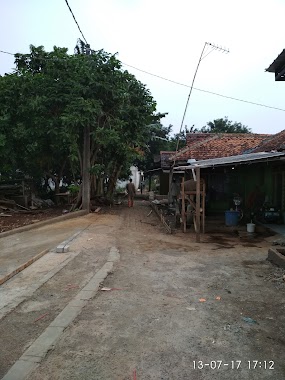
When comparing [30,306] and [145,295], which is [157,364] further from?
[30,306]

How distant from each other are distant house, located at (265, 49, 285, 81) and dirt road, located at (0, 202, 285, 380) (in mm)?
3847

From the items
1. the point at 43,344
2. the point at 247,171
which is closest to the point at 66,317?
the point at 43,344

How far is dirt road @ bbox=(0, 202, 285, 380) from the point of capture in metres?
3.06

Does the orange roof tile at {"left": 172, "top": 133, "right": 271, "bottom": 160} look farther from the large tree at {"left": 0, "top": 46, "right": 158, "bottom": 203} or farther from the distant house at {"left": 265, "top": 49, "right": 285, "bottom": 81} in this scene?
the distant house at {"left": 265, "top": 49, "right": 285, "bottom": 81}

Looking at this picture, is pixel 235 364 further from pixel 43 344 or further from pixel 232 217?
pixel 232 217

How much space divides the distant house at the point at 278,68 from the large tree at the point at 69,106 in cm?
751

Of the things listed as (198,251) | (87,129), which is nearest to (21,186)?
(87,129)

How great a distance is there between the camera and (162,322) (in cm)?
399

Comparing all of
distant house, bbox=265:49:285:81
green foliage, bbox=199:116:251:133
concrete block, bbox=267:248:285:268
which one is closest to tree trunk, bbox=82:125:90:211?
distant house, bbox=265:49:285:81

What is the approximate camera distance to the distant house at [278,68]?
6.51 meters

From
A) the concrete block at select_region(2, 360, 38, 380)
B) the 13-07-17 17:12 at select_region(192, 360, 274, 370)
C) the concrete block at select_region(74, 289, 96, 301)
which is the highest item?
the concrete block at select_region(74, 289, 96, 301)

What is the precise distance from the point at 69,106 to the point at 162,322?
10.8m

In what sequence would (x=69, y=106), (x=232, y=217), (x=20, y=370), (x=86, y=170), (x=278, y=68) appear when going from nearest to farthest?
1. (x=20, y=370)
2. (x=278, y=68)
3. (x=232, y=217)
4. (x=69, y=106)
5. (x=86, y=170)

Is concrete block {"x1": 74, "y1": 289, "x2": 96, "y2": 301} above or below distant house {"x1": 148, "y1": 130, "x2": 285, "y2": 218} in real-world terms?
below
